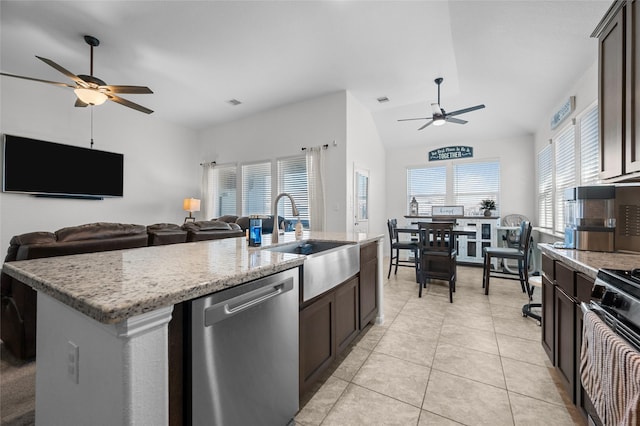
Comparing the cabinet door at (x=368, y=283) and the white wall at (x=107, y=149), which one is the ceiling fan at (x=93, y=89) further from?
the cabinet door at (x=368, y=283)

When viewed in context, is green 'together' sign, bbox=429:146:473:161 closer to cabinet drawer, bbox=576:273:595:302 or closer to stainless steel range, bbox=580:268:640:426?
cabinet drawer, bbox=576:273:595:302

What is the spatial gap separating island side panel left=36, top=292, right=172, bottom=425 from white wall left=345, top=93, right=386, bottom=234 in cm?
412

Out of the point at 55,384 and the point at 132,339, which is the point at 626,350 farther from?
the point at 55,384

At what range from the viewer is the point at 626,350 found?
30.1 inches

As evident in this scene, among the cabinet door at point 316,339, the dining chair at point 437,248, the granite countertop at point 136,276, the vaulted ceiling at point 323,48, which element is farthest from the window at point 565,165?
the granite countertop at point 136,276

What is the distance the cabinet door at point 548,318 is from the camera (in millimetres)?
1679

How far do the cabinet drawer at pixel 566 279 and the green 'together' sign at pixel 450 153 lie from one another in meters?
4.95

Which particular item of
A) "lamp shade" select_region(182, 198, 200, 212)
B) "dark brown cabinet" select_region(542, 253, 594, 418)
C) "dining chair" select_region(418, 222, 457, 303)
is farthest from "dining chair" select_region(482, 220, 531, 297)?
"lamp shade" select_region(182, 198, 200, 212)

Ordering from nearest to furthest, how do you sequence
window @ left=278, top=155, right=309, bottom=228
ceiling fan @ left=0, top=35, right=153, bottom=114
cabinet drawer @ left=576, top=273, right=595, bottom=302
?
cabinet drawer @ left=576, top=273, right=595, bottom=302 < ceiling fan @ left=0, top=35, right=153, bottom=114 < window @ left=278, top=155, right=309, bottom=228

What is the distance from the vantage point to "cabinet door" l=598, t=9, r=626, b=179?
4.37ft

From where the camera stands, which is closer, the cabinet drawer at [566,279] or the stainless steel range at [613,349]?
the stainless steel range at [613,349]

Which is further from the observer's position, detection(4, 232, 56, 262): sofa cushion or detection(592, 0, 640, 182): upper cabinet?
detection(4, 232, 56, 262): sofa cushion

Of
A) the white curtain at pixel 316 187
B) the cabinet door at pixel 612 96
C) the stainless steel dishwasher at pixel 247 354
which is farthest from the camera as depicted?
the white curtain at pixel 316 187

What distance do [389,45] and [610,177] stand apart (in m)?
2.93
